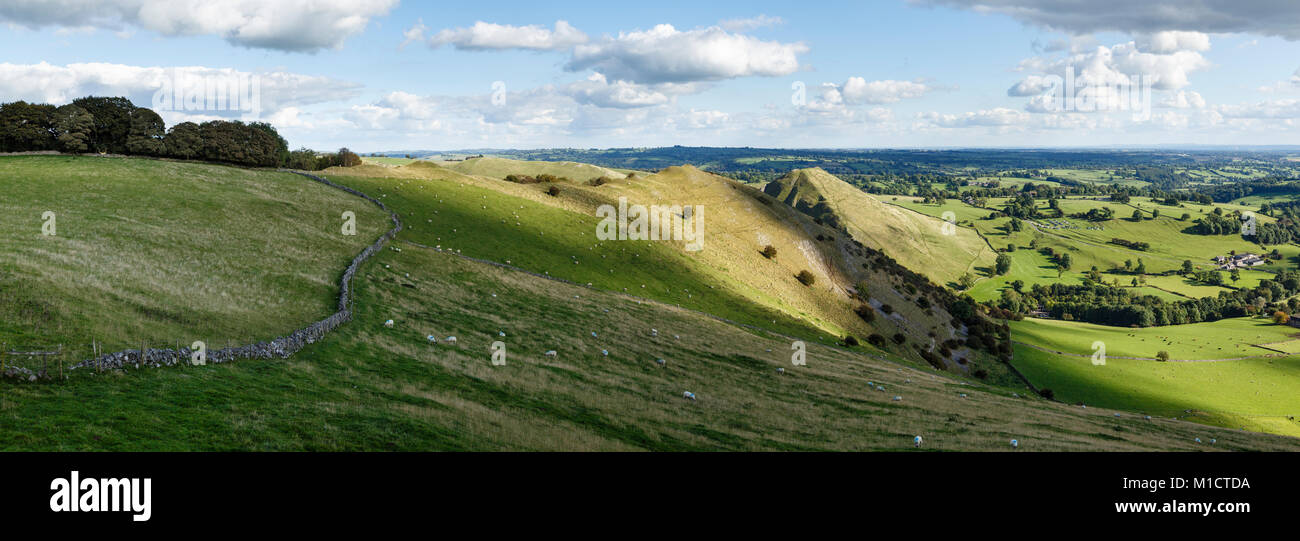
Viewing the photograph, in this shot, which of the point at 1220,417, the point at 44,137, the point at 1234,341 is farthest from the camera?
the point at 1234,341

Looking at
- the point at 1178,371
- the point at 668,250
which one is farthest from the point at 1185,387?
the point at 668,250

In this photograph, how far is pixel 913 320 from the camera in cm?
10162

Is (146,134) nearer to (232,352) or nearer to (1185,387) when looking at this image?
(232,352)

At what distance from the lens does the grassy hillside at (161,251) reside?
27625 mm

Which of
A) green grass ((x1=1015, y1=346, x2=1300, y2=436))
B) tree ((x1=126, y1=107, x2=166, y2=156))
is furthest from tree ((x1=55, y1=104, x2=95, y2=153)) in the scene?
green grass ((x1=1015, y1=346, x2=1300, y2=436))

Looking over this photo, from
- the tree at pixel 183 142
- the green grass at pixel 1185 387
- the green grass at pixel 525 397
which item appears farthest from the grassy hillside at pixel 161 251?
the green grass at pixel 1185 387

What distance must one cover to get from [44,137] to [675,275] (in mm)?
75536

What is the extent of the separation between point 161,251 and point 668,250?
56.0 metres

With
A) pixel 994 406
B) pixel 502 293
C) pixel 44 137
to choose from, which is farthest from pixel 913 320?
pixel 44 137

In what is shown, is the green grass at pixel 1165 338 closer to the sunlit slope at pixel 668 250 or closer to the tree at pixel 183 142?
the sunlit slope at pixel 668 250

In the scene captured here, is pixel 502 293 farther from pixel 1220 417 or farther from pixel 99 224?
pixel 1220 417

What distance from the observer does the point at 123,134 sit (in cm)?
7931

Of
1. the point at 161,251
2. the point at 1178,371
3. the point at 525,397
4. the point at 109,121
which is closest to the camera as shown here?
the point at 525,397
